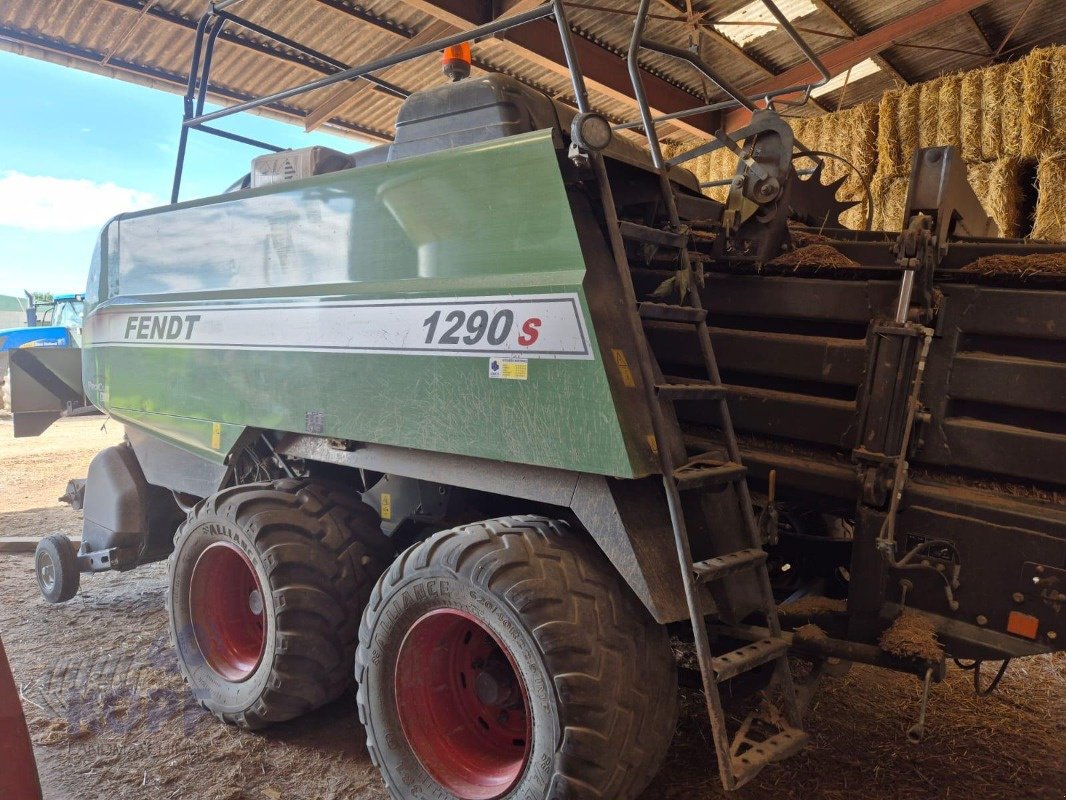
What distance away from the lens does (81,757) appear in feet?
10.4

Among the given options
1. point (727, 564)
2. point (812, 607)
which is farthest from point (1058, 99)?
point (727, 564)

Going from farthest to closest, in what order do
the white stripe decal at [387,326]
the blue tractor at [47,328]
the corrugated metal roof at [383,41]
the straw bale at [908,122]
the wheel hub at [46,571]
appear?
1. the blue tractor at [47,328]
2. the straw bale at [908,122]
3. the corrugated metal roof at [383,41]
4. the wheel hub at [46,571]
5. the white stripe decal at [387,326]

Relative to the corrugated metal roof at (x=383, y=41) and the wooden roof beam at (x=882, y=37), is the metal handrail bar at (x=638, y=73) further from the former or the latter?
the wooden roof beam at (x=882, y=37)

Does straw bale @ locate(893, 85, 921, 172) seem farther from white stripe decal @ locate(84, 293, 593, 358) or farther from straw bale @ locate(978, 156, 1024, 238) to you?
white stripe decal @ locate(84, 293, 593, 358)

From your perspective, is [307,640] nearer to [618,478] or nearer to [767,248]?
[618,478]

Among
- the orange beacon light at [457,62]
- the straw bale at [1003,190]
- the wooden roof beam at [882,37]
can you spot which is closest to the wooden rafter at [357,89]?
the wooden roof beam at [882,37]

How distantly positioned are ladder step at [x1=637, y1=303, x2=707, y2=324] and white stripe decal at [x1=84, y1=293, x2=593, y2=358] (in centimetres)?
29

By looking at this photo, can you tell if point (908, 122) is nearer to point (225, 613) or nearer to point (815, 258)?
point (815, 258)

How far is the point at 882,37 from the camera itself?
309 inches

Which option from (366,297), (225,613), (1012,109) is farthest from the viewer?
(1012,109)

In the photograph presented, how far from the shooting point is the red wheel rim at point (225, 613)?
3609mm

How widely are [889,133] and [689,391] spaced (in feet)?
22.8

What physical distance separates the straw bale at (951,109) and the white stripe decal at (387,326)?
6.87m

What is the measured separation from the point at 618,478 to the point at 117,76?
7236 mm
